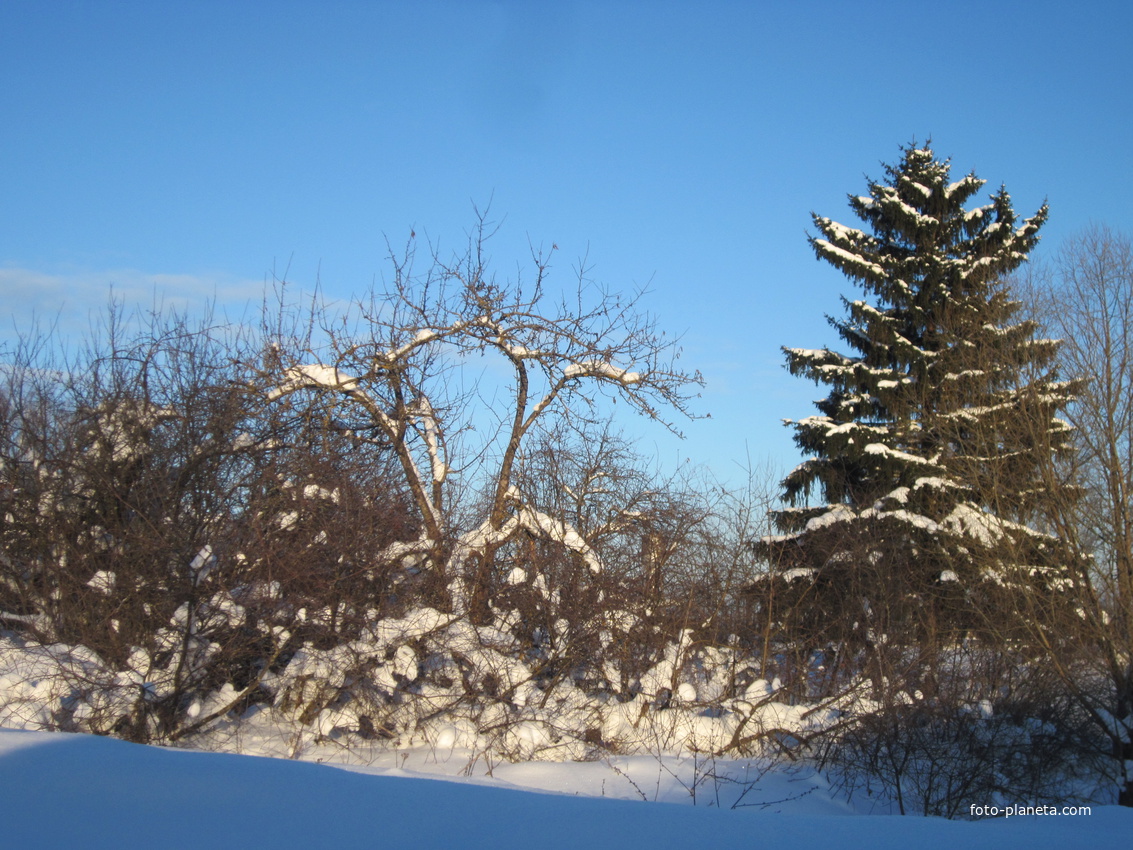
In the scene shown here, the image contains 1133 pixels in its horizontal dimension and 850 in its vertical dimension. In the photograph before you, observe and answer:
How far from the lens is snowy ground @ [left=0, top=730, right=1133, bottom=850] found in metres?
3.64

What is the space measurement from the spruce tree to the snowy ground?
781 cm

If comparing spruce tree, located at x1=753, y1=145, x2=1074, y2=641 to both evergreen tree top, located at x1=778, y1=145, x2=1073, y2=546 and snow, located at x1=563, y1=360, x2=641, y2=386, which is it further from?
snow, located at x1=563, y1=360, x2=641, y2=386

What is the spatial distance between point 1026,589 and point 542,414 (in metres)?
7.38

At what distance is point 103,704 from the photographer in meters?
7.62

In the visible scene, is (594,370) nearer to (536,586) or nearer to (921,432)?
(536,586)

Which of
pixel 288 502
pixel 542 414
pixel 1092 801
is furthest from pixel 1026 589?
pixel 288 502

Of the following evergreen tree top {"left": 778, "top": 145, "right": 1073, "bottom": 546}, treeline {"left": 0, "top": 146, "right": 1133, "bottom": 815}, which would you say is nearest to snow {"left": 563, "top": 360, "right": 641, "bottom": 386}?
treeline {"left": 0, "top": 146, "right": 1133, "bottom": 815}

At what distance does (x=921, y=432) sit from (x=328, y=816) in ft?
46.9

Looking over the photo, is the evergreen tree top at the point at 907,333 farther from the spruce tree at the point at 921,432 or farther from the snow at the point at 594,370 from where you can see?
the snow at the point at 594,370

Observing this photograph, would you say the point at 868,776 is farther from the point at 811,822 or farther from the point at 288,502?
the point at 288,502

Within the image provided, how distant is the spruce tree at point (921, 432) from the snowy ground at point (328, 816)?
781 cm

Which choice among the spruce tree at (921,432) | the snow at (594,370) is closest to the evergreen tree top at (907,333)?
the spruce tree at (921,432)

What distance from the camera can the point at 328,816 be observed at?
390 cm

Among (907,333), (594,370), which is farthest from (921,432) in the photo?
(594,370)
